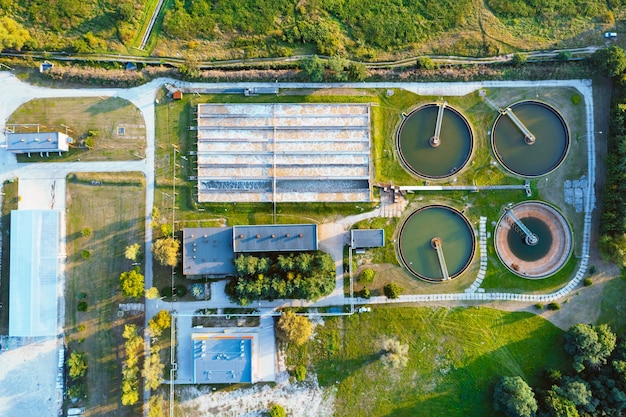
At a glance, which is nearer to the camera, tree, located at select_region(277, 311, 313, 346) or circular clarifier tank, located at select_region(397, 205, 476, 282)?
tree, located at select_region(277, 311, 313, 346)

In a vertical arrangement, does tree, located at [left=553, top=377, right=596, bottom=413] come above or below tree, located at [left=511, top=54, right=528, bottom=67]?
below

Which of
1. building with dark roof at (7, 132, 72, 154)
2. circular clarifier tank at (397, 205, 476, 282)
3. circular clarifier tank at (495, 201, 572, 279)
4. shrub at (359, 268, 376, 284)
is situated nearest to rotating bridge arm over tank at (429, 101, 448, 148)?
circular clarifier tank at (397, 205, 476, 282)

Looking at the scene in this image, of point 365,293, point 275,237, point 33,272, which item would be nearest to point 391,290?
point 365,293

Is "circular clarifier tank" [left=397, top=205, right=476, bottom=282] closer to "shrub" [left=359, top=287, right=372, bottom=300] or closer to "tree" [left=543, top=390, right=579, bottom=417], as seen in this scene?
"shrub" [left=359, top=287, right=372, bottom=300]

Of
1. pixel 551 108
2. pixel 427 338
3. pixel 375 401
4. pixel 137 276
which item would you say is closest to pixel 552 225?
pixel 551 108

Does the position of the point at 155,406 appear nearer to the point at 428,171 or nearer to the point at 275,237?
the point at 275,237

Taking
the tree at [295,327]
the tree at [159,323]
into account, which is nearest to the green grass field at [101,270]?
the tree at [159,323]
